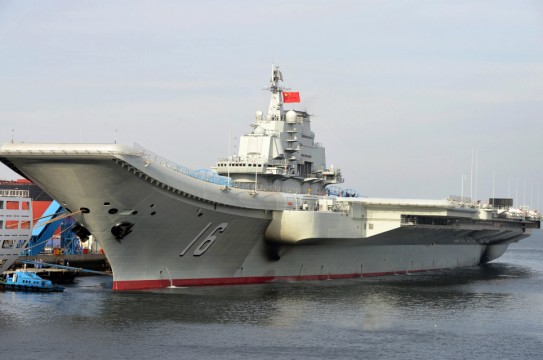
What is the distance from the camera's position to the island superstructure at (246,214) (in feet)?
107

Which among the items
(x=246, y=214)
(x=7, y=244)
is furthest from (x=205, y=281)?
Answer: (x=7, y=244)

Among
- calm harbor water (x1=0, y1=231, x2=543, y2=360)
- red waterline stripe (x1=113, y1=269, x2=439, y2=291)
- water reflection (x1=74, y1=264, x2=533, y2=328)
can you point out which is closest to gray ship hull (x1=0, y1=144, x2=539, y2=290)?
red waterline stripe (x1=113, y1=269, x2=439, y2=291)

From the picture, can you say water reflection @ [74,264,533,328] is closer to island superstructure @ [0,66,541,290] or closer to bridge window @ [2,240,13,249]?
island superstructure @ [0,66,541,290]

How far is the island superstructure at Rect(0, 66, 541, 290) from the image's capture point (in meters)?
32.7

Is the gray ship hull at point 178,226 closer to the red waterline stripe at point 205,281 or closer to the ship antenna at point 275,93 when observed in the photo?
the red waterline stripe at point 205,281

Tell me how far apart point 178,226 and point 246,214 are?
3.62 metres

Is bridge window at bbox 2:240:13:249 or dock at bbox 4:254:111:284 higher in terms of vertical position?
bridge window at bbox 2:240:13:249

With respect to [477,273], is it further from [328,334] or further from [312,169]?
[328,334]

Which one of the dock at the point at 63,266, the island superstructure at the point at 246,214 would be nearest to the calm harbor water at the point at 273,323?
the island superstructure at the point at 246,214

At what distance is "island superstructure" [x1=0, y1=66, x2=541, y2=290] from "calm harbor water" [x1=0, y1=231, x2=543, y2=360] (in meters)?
1.49

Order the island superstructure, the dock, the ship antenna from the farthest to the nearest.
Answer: the ship antenna < the dock < the island superstructure

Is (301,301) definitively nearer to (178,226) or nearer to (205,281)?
(205,281)

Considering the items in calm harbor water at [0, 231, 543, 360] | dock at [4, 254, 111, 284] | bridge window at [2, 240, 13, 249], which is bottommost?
calm harbor water at [0, 231, 543, 360]

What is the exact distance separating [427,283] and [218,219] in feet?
45.9
